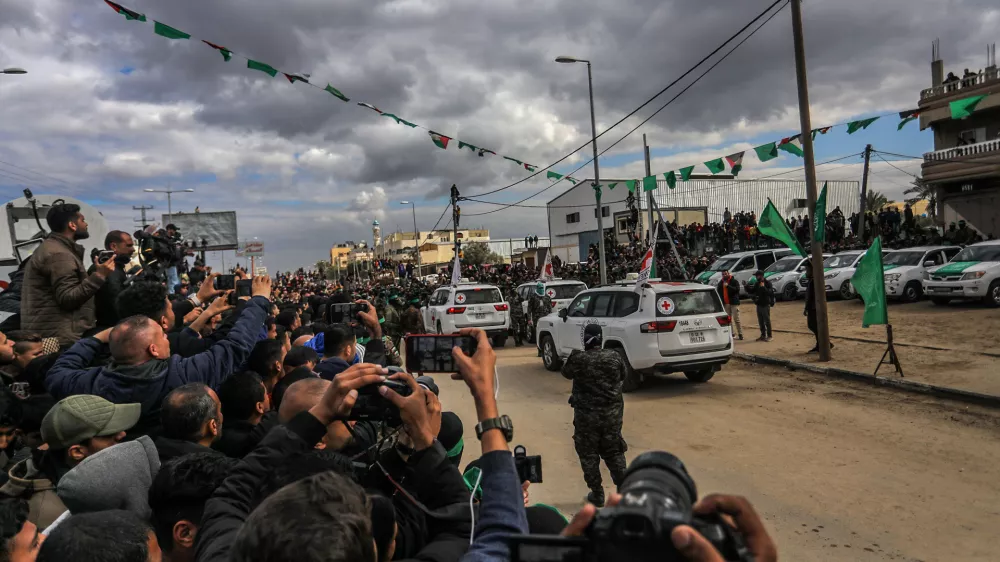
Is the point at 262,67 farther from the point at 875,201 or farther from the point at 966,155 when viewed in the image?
the point at 875,201

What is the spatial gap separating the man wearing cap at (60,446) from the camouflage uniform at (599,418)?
12.2 feet

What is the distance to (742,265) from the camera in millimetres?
22531

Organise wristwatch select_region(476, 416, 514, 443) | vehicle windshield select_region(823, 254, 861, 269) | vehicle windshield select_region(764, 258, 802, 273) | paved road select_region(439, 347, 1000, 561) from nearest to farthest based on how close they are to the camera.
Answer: wristwatch select_region(476, 416, 514, 443), paved road select_region(439, 347, 1000, 561), vehicle windshield select_region(823, 254, 861, 269), vehicle windshield select_region(764, 258, 802, 273)

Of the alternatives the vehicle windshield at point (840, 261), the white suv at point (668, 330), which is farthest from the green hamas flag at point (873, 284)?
the vehicle windshield at point (840, 261)

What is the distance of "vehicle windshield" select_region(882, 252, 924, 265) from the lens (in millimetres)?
17938

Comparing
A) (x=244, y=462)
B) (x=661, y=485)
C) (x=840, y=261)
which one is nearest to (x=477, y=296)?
(x=840, y=261)

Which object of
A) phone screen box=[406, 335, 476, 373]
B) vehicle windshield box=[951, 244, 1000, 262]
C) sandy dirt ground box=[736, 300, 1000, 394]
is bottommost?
sandy dirt ground box=[736, 300, 1000, 394]

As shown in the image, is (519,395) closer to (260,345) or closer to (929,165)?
(260,345)

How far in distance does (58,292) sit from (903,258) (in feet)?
67.3

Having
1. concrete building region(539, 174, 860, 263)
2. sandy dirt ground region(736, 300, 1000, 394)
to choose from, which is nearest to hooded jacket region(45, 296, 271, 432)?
sandy dirt ground region(736, 300, 1000, 394)

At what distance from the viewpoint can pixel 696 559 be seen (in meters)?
1.02

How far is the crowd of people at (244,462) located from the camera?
4.57 feet

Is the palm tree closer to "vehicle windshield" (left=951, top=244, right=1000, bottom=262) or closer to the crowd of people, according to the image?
"vehicle windshield" (left=951, top=244, right=1000, bottom=262)

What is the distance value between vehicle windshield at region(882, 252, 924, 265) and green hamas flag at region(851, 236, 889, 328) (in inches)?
400
